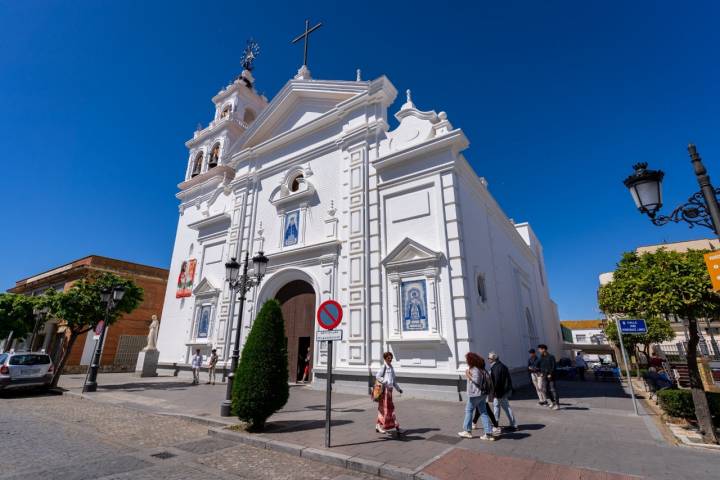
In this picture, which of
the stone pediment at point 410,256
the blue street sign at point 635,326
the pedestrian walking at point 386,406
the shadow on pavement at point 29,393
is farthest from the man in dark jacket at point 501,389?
the shadow on pavement at point 29,393

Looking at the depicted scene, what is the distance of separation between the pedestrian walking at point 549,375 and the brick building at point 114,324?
24086mm

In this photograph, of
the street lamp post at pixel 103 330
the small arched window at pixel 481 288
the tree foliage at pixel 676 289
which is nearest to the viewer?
the tree foliage at pixel 676 289

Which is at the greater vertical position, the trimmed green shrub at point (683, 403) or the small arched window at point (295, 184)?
the small arched window at point (295, 184)

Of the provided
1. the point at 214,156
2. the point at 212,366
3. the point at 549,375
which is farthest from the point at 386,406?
the point at 214,156

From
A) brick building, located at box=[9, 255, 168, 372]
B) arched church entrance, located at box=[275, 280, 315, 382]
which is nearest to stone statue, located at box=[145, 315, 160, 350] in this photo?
brick building, located at box=[9, 255, 168, 372]

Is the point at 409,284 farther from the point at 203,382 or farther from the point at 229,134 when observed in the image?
the point at 229,134

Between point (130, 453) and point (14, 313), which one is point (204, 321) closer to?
point (130, 453)

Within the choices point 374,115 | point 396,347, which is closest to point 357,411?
point 396,347

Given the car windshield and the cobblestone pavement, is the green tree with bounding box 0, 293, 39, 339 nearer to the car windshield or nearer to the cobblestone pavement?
the car windshield

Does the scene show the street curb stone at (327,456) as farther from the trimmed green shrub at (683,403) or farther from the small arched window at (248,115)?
the small arched window at (248,115)

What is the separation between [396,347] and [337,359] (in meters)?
2.62

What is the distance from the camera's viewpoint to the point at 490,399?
6367 millimetres

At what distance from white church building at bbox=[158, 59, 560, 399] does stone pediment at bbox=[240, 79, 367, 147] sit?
7 cm

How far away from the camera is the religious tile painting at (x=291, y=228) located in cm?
1632
